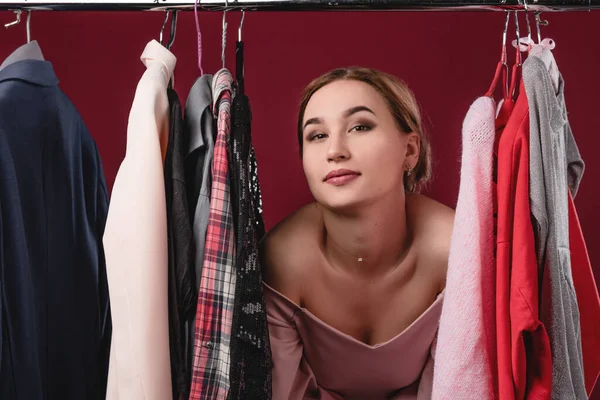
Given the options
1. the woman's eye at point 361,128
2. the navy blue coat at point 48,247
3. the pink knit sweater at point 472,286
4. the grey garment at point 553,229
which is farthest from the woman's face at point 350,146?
the navy blue coat at point 48,247

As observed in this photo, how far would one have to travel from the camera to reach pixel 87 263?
54.0 inches

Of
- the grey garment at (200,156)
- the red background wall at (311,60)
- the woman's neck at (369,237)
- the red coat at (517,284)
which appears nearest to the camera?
the red coat at (517,284)

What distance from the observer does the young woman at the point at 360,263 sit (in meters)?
1.44

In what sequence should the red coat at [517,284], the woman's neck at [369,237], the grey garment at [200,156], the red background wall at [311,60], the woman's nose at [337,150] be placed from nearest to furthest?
1. the red coat at [517,284]
2. the grey garment at [200,156]
3. the woman's nose at [337,150]
4. the woman's neck at [369,237]
5. the red background wall at [311,60]

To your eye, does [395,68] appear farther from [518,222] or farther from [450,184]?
[518,222]

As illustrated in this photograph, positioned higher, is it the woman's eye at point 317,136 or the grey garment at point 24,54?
the grey garment at point 24,54

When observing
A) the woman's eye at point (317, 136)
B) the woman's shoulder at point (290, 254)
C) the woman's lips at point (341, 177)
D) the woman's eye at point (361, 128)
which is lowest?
the woman's shoulder at point (290, 254)

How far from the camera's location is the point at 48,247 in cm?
131

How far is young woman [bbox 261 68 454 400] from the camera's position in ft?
4.74

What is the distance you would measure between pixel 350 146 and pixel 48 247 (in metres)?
0.61

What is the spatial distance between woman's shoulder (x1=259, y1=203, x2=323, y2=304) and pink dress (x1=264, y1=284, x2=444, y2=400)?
3cm

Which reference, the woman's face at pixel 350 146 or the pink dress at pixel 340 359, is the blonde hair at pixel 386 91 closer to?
the woman's face at pixel 350 146

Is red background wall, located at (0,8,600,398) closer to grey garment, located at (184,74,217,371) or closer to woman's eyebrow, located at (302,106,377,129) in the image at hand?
woman's eyebrow, located at (302,106,377,129)

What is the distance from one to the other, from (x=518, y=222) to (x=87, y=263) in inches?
31.9
